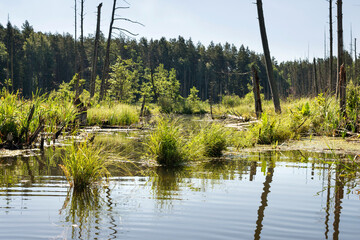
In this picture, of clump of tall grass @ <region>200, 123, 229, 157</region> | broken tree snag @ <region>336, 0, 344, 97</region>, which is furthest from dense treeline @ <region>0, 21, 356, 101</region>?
clump of tall grass @ <region>200, 123, 229, 157</region>

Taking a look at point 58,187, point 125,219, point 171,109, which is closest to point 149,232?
point 125,219

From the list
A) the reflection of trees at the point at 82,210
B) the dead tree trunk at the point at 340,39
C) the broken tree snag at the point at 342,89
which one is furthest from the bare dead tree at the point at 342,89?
the reflection of trees at the point at 82,210

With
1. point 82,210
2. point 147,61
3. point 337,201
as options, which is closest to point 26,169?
point 82,210

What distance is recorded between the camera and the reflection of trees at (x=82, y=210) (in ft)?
10.3

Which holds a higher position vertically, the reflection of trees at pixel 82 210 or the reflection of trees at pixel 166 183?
the reflection of trees at pixel 166 183

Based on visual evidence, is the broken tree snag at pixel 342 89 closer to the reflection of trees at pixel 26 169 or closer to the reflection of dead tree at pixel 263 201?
the reflection of dead tree at pixel 263 201

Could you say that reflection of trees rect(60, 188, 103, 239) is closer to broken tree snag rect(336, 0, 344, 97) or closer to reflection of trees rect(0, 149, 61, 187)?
reflection of trees rect(0, 149, 61, 187)

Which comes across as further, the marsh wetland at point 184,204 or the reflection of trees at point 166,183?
the reflection of trees at point 166,183

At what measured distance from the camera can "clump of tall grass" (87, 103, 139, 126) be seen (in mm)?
16606

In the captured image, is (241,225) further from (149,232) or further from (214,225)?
(149,232)

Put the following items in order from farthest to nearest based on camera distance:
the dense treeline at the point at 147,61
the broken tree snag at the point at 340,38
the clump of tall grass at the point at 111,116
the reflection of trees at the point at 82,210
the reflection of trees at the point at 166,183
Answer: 1. the dense treeline at the point at 147,61
2. the clump of tall grass at the point at 111,116
3. the broken tree snag at the point at 340,38
4. the reflection of trees at the point at 166,183
5. the reflection of trees at the point at 82,210

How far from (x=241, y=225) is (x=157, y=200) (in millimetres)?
1201

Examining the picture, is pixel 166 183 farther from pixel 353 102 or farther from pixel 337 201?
pixel 353 102

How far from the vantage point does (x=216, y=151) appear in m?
8.17
